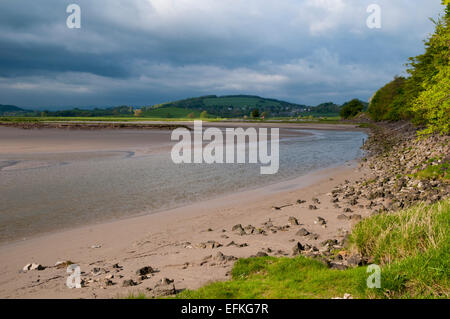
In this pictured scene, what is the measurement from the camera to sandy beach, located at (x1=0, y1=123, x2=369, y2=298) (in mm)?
6922

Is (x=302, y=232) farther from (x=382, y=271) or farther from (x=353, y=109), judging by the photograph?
(x=353, y=109)

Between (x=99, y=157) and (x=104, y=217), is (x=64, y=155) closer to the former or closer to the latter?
(x=99, y=157)

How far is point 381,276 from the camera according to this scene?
17.9 ft

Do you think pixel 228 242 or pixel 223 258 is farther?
pixel 228 242

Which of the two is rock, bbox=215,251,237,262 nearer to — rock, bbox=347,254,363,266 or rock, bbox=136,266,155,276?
rock, bbox=136,266,155,276

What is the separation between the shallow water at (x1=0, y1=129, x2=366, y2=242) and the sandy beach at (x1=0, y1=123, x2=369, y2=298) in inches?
59.9

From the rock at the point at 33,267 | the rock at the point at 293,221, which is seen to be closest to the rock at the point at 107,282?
the rock at the point at 33,267

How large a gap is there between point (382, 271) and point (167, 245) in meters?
6.06

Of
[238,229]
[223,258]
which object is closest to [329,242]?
[223,258]

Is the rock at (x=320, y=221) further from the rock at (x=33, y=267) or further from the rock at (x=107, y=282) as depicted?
the rock at (x=33, y=267)

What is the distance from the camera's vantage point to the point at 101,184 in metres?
18.7

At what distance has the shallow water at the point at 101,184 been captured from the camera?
12.9 m

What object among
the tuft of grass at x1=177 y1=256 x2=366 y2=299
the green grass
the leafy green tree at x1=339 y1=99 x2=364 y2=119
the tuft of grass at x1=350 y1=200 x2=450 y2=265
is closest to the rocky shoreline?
the green grass
